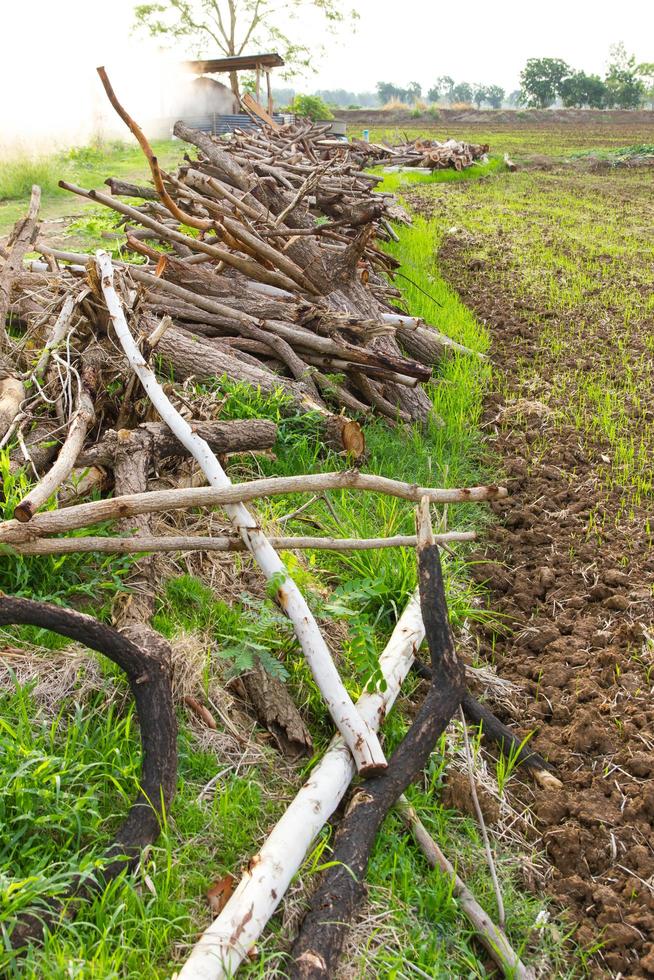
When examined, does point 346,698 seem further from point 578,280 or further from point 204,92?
point 204,92

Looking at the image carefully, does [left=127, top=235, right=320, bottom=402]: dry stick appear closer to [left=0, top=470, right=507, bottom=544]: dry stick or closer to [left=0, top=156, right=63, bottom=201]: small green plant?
[left=0, top=470, right=507, bottom=544]: dry stick

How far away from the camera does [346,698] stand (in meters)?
2.61

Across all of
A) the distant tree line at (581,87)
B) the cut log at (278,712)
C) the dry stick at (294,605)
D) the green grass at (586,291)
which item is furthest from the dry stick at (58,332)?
the distant tree line at (581,87)

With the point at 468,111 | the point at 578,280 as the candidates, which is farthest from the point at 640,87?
the point at 578,280

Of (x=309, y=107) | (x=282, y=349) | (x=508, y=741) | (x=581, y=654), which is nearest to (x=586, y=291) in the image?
(x=282, y=349)

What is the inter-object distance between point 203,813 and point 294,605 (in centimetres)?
80

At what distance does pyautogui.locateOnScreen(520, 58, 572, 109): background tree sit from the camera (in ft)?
228

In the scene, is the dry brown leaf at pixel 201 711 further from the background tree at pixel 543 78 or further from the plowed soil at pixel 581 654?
the background tree at pixel 543 78

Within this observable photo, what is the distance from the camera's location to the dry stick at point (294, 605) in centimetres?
252

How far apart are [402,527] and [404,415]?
147 cm

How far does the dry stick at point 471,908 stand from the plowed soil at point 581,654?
0.88 feet

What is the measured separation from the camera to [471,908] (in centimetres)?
224

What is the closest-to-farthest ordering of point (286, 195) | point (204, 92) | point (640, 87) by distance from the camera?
point (286, 195) → point (204, 92) → point (640, 87)

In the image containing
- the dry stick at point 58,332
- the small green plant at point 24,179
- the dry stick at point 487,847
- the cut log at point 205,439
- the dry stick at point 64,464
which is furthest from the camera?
the small green plant at point 24,179
